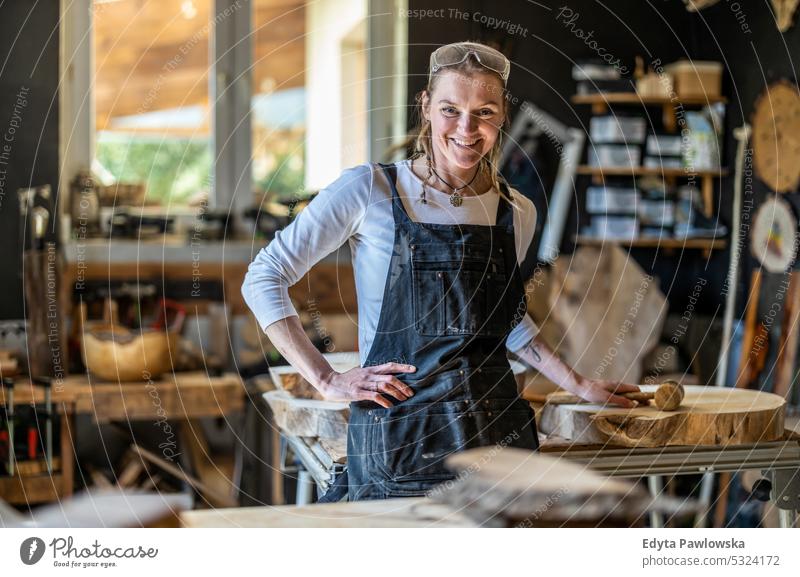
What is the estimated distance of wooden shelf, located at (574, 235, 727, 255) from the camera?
4109 millimetres

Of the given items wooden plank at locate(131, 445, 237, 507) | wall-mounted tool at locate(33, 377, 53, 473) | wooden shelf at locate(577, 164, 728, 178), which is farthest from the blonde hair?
wooden shelf at locate(577, 164, 728, 178)

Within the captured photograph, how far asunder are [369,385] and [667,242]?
2.75 meters

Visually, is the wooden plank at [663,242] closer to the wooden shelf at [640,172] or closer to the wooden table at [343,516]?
the wooden shelf at [640,172]

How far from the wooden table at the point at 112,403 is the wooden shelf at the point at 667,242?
1.63 metres

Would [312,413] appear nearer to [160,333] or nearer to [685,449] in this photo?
[685,449]

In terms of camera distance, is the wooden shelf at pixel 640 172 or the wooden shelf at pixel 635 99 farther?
the wooden shelf at pixel 640 172

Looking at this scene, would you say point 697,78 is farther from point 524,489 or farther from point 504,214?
point 524,489

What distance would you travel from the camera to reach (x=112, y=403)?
3.20 metres

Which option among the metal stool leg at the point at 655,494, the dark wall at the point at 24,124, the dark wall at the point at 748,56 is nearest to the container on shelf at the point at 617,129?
the dark wall at the point at 748,56

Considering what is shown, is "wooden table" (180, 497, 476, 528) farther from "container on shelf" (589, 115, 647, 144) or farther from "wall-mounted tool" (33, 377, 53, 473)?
"container on shelf" (589, 115, 647, 144)

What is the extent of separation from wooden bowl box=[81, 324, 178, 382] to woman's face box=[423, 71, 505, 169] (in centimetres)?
153

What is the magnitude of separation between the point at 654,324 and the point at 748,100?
0.94 metres

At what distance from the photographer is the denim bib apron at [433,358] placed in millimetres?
1816
